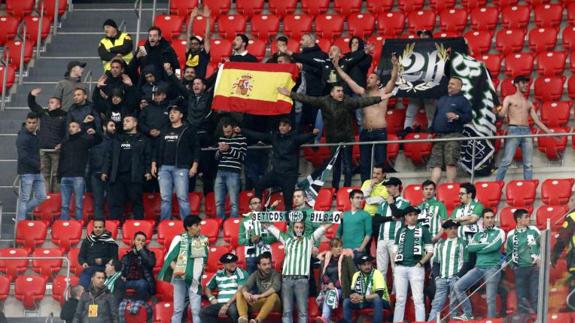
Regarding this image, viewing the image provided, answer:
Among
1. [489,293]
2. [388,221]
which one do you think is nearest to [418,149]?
[388,221]

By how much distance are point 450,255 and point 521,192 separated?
2336 millimetres

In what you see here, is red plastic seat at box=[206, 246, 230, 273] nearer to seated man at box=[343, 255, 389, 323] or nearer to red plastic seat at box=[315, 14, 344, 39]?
seated man at box=[343, 255, 389, 323]

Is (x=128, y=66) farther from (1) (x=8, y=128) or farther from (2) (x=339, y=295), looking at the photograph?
(2) (x=339, y=295)

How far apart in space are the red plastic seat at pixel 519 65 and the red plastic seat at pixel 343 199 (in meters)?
3.55

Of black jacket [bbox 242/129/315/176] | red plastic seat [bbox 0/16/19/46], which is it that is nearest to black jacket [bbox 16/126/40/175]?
black jacket [bbox 242/129/315/176]

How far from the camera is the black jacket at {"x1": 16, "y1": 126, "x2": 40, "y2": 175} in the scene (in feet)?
78.4

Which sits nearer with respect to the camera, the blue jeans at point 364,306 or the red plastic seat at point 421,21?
the blue jeans at point 364,306

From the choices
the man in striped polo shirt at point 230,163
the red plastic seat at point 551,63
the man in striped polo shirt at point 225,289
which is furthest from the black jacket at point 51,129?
the red plastic seat at point 551,63

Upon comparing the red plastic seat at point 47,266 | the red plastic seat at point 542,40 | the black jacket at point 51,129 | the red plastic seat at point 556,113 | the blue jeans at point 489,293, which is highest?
the red plastic seat at point 542,40

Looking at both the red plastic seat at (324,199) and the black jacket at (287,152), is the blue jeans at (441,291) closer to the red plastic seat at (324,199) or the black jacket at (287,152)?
the red plastic seat at (324,199)

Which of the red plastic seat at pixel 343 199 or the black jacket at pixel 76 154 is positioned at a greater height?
the black jacket at pixel 76 154

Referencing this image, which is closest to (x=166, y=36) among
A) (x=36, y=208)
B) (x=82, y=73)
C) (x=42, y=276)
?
(x=82, y=73)

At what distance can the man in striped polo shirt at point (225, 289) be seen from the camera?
68.1ft

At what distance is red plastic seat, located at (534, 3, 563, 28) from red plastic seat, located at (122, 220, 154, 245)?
6.88 metres
